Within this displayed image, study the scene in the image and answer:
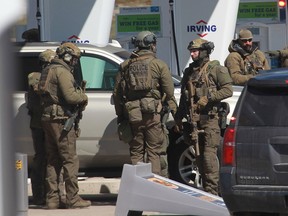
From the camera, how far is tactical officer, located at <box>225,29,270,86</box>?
34.7ft

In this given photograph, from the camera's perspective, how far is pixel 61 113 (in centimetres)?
934

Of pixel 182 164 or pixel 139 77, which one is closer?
pixel 139 77

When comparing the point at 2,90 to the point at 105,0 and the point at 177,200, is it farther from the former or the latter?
the point at 105,0

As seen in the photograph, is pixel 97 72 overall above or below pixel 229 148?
above

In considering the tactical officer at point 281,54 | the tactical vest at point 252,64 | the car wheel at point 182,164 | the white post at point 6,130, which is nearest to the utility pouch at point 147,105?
the car wheel at point 182,164

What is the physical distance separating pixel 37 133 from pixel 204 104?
6.90ft

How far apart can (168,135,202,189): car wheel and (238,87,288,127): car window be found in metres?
3.57

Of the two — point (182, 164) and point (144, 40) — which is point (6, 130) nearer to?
point (144, 40)

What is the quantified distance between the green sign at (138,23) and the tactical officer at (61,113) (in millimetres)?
7109

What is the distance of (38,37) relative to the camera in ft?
40.3

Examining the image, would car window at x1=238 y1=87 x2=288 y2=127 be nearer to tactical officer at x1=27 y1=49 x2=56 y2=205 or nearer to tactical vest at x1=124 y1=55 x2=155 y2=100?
tactical vest at x1=124 y1=55 x2=155 y2=100

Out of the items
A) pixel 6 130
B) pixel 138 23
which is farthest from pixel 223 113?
pixel 6 130

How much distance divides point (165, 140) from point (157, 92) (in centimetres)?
60

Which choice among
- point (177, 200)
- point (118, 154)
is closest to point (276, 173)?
point (177, 200)
